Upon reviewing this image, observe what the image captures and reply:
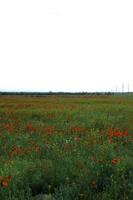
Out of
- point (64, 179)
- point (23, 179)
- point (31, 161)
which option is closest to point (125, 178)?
point (64, 179)

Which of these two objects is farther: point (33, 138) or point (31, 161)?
point (33, 138)

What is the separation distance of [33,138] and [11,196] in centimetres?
679

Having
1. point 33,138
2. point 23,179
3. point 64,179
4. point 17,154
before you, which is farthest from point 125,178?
point 33,138

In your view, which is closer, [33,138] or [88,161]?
[88,161]

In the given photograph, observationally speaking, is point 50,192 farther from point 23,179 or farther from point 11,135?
point 11,135

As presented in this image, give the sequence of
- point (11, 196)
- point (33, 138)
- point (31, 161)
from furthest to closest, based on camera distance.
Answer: point (33, 138)
point (31, 161)
point (11, 196)

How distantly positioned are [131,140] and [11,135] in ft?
15.8

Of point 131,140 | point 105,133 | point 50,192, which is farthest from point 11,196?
point 105,133

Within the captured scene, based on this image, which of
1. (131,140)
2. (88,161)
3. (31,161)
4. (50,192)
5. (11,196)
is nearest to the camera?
(11,196)

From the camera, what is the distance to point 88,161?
29.6 ft

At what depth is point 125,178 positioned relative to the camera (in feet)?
25.1

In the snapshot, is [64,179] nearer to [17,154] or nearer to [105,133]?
[17,154]

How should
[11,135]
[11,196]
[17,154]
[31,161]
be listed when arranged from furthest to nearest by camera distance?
[11,135]
[17,154]
[31,161]
[11,196]

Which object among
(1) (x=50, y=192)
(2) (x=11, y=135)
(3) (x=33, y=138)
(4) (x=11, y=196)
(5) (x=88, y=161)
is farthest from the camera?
(2) (x=11, y=135)
